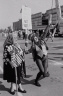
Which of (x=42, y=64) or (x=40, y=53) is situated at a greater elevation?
(x=40, y=53)

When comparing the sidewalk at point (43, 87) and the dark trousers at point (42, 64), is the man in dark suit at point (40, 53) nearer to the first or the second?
the dark trousers at point (42, 64)

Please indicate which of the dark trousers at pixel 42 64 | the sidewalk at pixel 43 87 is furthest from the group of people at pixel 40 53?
the sidewalk at pixel 43 87

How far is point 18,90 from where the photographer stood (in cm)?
591

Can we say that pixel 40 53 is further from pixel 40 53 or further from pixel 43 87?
pixel 43 87

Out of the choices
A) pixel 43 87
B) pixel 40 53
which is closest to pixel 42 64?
pixel 40 53

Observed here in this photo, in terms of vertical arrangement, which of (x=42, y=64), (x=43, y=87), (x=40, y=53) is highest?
(x=40, y=53)

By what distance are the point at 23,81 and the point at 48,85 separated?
3.20 feet

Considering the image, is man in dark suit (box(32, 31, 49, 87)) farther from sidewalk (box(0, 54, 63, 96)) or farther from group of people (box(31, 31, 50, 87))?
sidewalk (box(0, 54, 63, 96))

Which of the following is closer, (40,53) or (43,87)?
(40,53)

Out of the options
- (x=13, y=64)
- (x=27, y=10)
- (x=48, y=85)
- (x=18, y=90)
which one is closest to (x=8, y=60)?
(x=13, y=64)

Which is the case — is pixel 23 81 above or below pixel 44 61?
below

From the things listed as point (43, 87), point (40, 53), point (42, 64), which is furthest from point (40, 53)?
point (43, 87)

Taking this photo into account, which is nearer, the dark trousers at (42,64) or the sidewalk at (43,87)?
the sidewalk at (43,87)

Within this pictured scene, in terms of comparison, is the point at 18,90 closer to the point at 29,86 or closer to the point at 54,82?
the point at 29,86
